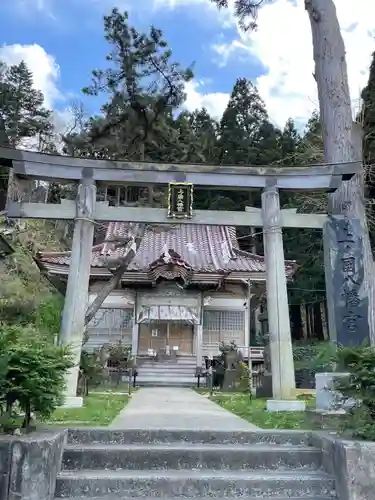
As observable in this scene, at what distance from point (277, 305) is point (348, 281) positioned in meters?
1.38

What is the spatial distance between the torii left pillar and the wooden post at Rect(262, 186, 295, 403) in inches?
139

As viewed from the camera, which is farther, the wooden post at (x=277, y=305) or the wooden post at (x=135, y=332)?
the wooden post at (x=135, y=332)

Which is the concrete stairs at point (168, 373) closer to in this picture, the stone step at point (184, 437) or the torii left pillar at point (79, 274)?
the torii left pillar at point (79, 274)

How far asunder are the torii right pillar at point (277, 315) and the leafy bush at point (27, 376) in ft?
16.4

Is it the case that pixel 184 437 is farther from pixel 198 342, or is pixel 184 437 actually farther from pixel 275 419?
pixel 198 342

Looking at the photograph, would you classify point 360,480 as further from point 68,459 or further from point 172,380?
point 172,380

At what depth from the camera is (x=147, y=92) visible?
13.8 m

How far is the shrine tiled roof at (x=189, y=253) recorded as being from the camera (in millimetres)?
18422

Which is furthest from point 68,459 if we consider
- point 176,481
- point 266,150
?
point 266,150

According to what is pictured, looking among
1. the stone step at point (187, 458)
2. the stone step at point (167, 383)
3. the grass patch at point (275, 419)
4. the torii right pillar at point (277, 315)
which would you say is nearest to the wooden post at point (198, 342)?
Answer: the stone step at point (167, 383)

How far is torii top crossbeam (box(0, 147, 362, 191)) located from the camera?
9773 mm

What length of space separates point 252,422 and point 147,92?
10112 mm

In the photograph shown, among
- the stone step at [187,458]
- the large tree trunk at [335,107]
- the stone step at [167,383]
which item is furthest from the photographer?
the stone step at [167,383]

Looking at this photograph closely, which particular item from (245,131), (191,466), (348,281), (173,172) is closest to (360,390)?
(191,466)
